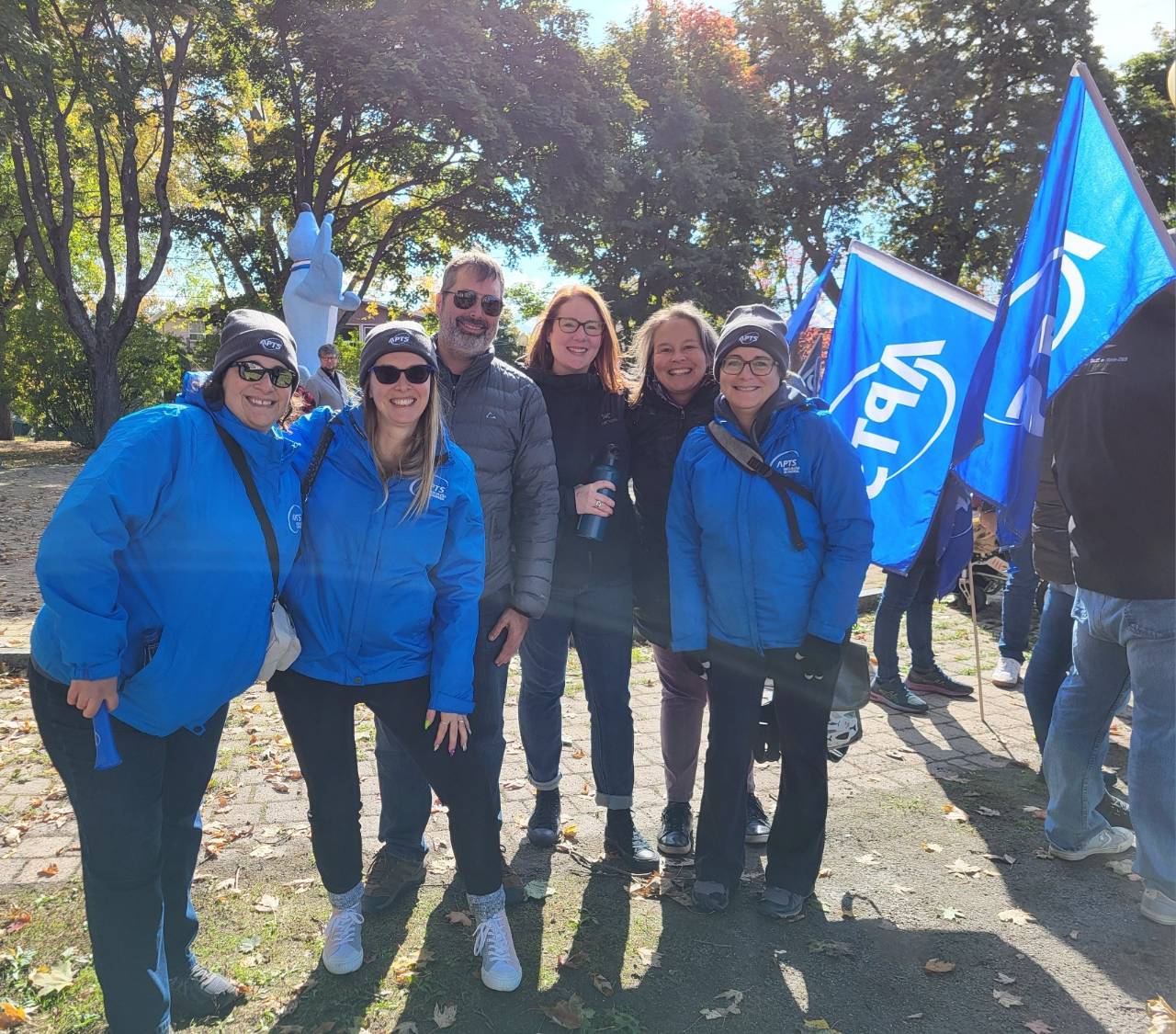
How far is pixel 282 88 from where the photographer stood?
18.9 metres

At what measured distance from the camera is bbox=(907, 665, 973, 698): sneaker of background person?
6.14 m

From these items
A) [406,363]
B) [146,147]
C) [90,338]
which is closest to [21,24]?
[90,338]

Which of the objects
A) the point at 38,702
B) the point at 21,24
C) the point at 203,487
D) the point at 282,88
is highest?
the point at 282,88

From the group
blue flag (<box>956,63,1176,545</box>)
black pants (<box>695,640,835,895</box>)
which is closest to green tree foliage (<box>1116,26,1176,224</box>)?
blue flag (<box>956,63,1176,545</box>)

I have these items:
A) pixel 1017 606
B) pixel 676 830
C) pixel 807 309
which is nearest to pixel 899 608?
pixel 1017 606

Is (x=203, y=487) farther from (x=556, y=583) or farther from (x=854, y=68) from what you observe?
(x=854, y=68)

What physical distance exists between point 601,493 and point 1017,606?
4321mm

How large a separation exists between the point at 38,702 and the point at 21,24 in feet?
47.9

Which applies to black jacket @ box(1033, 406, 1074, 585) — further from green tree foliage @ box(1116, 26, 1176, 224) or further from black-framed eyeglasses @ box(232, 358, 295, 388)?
green tree foliage @ box(1116, 26, 1176, 224)

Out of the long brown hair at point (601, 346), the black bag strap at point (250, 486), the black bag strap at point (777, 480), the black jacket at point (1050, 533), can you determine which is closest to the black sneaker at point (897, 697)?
the black jacket at point (1050, 533)

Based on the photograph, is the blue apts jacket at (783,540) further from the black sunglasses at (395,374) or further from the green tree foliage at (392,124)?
the green tree foliage at (392,124)

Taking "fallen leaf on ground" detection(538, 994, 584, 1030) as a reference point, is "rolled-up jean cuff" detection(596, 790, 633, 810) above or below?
above

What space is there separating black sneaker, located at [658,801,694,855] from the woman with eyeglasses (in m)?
0.15

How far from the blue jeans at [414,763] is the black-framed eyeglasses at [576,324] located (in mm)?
1086
